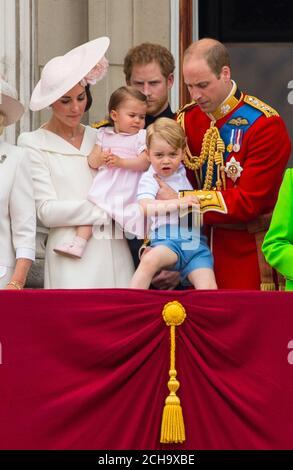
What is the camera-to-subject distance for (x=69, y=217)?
9.41 metres

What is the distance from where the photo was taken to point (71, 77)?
374 inches

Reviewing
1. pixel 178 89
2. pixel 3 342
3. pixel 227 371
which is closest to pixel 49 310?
pixel 3 342

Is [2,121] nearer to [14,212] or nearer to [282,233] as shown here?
[14,212]

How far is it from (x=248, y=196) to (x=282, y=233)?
1.24ft

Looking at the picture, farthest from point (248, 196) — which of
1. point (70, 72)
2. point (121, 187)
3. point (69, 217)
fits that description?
point (70, 72)

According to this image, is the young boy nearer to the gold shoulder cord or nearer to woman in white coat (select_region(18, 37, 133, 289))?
the gold shoulder cord

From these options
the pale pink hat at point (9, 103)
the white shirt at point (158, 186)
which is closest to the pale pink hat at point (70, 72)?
the pale pink hat at point (9, 103)

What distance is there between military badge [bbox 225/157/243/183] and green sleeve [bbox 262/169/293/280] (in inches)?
16.1

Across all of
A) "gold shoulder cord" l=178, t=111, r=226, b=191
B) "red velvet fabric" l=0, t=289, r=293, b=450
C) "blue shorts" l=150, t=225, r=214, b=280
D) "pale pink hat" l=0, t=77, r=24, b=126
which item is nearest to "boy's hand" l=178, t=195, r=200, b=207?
"blue shorts" l=150, t=225, r=214, b=280

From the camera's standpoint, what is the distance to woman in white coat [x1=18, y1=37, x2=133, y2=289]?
30.9 feet

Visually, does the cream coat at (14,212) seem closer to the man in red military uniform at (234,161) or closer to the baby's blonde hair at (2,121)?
the baby's blonde hair at (2,121)

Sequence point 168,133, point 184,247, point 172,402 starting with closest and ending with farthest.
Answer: point 172,402, point 184,247, point 168,133

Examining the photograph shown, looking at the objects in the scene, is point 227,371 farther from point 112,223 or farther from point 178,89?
point 178,89

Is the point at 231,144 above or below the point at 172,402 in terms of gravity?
above
